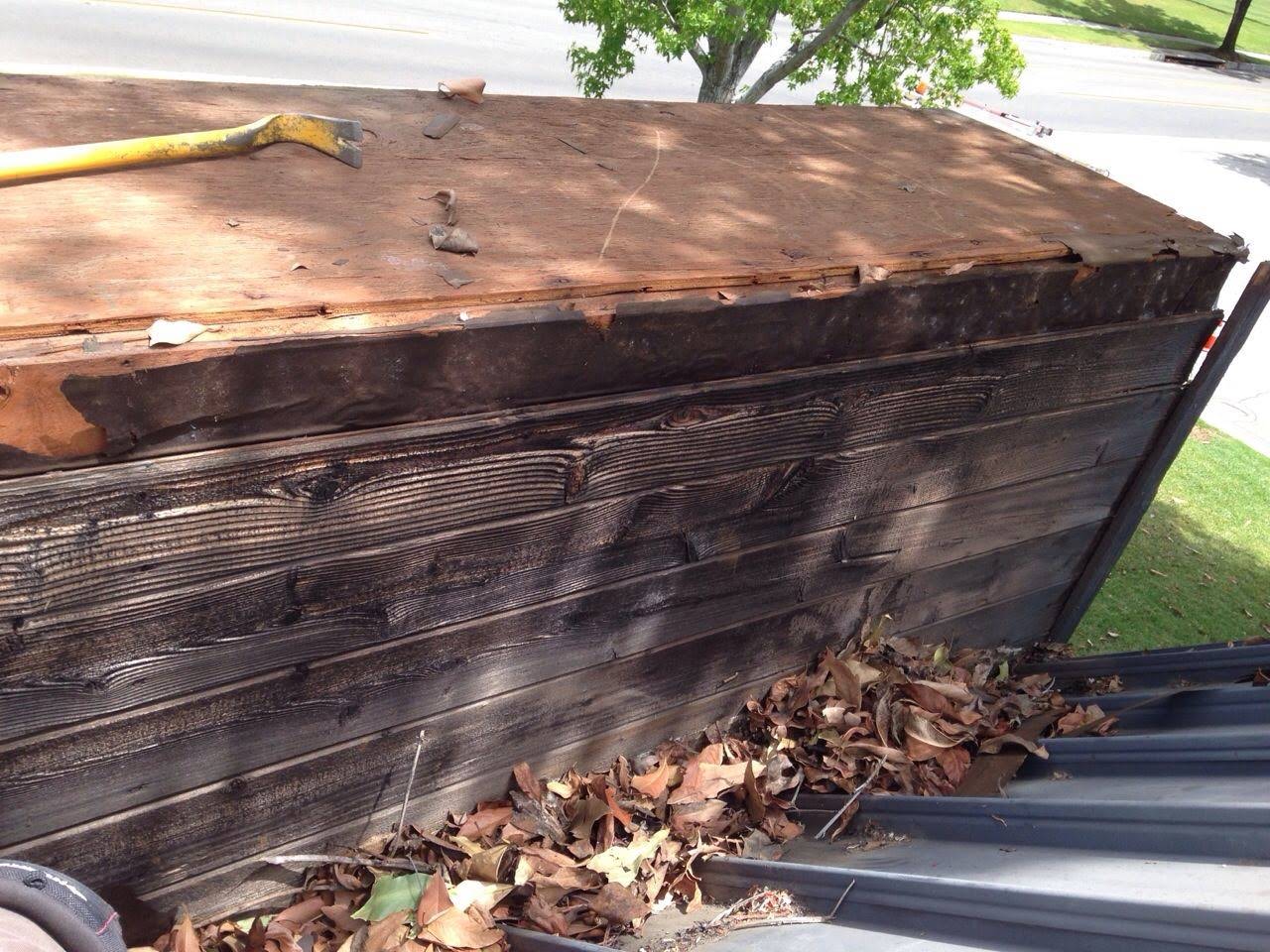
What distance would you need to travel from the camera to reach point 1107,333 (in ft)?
8.91

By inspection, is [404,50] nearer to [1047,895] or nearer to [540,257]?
[540,257]

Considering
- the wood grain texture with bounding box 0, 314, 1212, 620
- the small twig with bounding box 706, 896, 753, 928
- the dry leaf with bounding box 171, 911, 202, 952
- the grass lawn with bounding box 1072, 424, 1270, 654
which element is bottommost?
the grass lawn with bounding box 1072, 424, 1270, 654

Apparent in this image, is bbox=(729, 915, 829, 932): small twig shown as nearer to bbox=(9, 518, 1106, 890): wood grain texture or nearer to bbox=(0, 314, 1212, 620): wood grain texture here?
bbox=(9, 518, 1106, 890): wood grain texture

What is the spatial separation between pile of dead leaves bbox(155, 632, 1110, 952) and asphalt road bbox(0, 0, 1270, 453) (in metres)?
6.95

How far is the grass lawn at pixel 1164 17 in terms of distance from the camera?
30781 millimetres

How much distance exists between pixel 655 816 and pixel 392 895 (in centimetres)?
63

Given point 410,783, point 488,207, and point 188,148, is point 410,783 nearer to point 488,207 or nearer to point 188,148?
point 488,207

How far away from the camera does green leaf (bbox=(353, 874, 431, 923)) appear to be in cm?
198

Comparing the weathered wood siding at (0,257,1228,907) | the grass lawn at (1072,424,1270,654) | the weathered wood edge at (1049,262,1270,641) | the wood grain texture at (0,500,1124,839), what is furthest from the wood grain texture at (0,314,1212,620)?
the grass lawn at (1072,424,1270,654)

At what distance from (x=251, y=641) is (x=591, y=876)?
869 millimetres

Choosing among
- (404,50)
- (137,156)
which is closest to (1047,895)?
(137,156)

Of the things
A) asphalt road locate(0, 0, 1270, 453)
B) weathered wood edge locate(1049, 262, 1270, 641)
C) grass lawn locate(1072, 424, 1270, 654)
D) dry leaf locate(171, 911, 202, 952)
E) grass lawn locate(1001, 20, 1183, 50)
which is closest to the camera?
dry leaf locate(171, 911, 202, 952)

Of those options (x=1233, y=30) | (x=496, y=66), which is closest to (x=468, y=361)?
(x=496, y=66)

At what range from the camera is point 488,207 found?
2.04m
